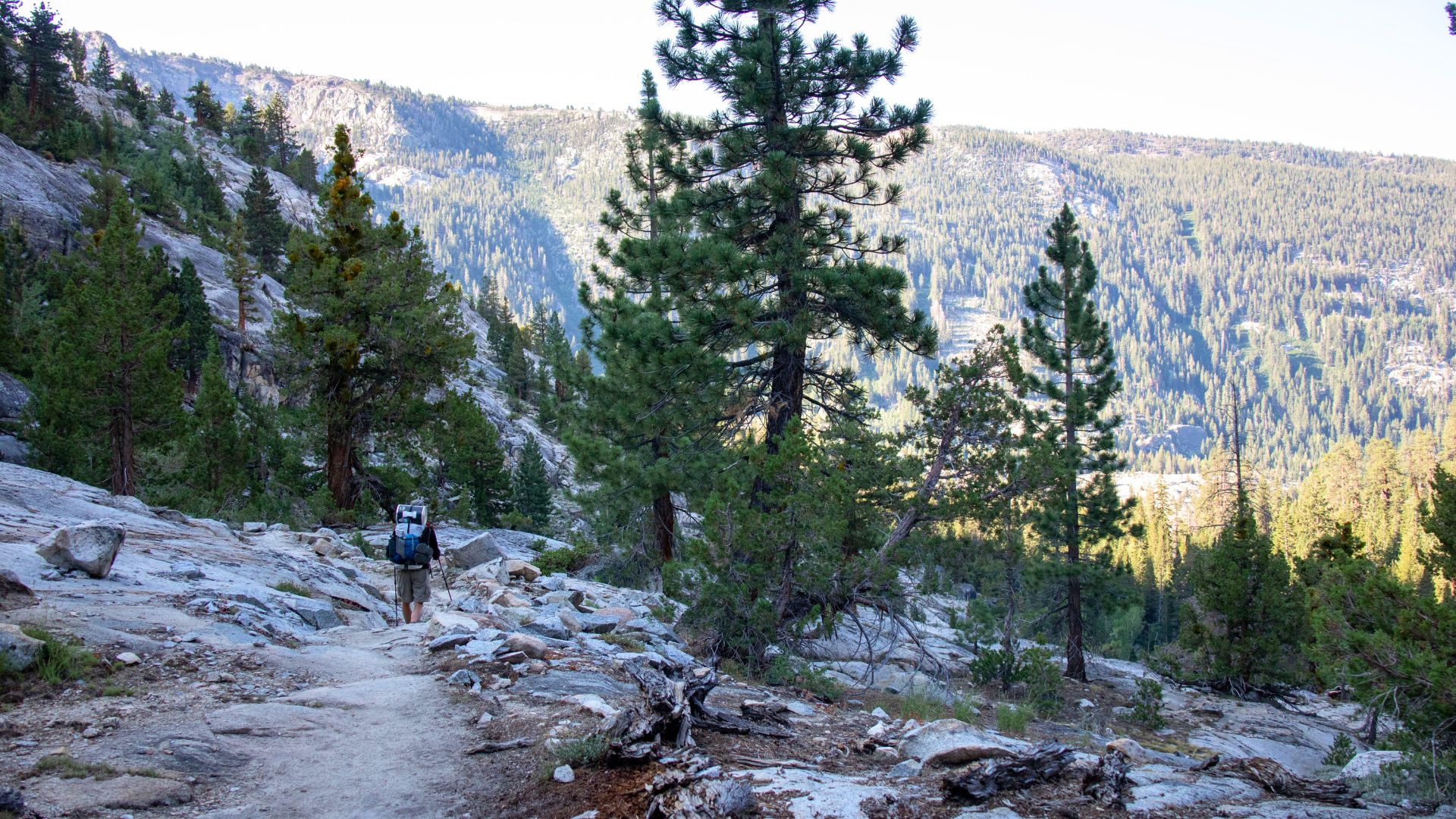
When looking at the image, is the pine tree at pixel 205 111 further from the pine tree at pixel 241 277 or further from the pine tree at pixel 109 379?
the pine tree at pixel 109 379

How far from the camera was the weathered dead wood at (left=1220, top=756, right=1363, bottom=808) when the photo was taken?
458 centimetres

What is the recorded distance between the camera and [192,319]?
35.4 meters

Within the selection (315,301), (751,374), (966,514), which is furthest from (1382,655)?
(315,301)

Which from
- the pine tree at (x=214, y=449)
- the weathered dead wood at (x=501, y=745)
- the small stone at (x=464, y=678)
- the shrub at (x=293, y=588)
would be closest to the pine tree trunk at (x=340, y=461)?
the pine tree at (x=214, y=449)

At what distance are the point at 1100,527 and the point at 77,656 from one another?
77.2 ft

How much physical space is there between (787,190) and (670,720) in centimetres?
827

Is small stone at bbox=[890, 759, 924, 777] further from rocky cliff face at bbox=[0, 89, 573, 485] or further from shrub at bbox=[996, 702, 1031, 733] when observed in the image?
rocky cliff face at bbox=[0, 89, 573, 485]

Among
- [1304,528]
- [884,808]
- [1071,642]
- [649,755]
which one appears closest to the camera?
[884,808]

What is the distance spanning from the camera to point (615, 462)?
14.3 meters

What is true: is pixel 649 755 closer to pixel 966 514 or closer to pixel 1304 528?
pixel 966 514

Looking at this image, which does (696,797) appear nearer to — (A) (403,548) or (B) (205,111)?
(A) (403,548)

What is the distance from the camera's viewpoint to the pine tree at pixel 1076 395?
22.2 meters

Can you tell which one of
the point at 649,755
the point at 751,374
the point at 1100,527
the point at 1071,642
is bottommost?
the point at 1071,642

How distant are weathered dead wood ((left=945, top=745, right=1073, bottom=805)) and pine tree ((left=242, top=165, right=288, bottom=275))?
57963mm
